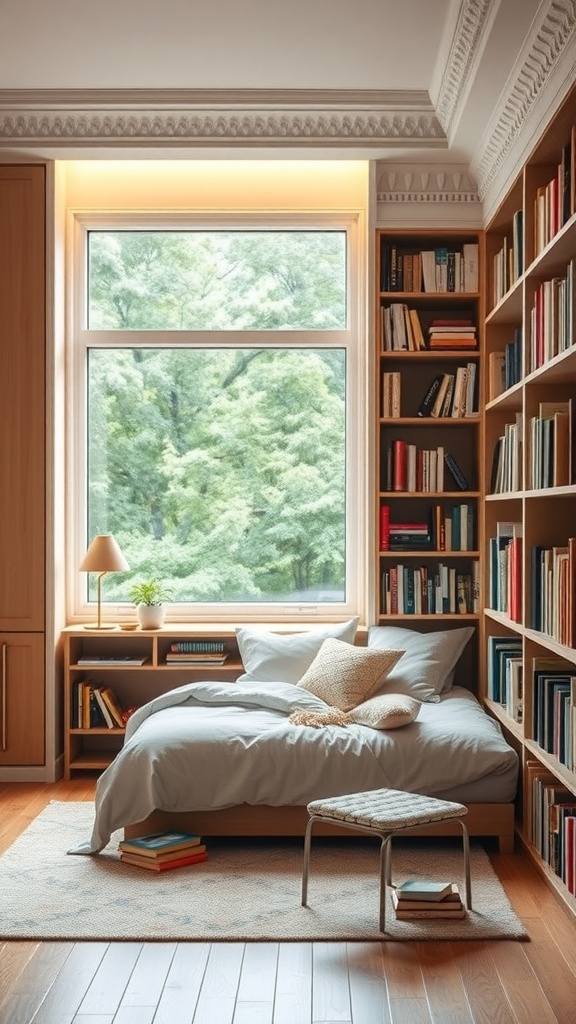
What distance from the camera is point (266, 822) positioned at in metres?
4.60

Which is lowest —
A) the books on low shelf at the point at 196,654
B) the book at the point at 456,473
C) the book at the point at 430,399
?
the books on low shelf at the point at 196,654

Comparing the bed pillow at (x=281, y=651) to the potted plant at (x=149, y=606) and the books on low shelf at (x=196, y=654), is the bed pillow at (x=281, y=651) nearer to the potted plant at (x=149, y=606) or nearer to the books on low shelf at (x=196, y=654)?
the books on low shelf at (x=196, y=654)

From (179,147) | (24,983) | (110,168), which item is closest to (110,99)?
(179,147)

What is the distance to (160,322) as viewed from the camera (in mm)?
6289

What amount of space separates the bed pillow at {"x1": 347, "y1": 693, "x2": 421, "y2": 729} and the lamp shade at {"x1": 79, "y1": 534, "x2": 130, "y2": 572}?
158 centimetres

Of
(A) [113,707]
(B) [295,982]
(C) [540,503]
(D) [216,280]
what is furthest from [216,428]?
(B) [295,982]

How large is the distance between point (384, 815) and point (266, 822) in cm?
96

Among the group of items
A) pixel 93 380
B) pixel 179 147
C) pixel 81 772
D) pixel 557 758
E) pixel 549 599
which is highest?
pixel 179 147

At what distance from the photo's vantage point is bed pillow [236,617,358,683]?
5535 mm

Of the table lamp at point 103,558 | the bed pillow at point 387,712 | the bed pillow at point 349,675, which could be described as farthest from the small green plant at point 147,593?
the bed pillow at point 387,712

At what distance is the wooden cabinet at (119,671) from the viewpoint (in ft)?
19.2

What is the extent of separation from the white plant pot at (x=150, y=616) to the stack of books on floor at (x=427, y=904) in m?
2.48

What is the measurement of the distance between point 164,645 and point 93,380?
1.54 metres

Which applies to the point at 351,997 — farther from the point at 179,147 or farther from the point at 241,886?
the point at 179,147
